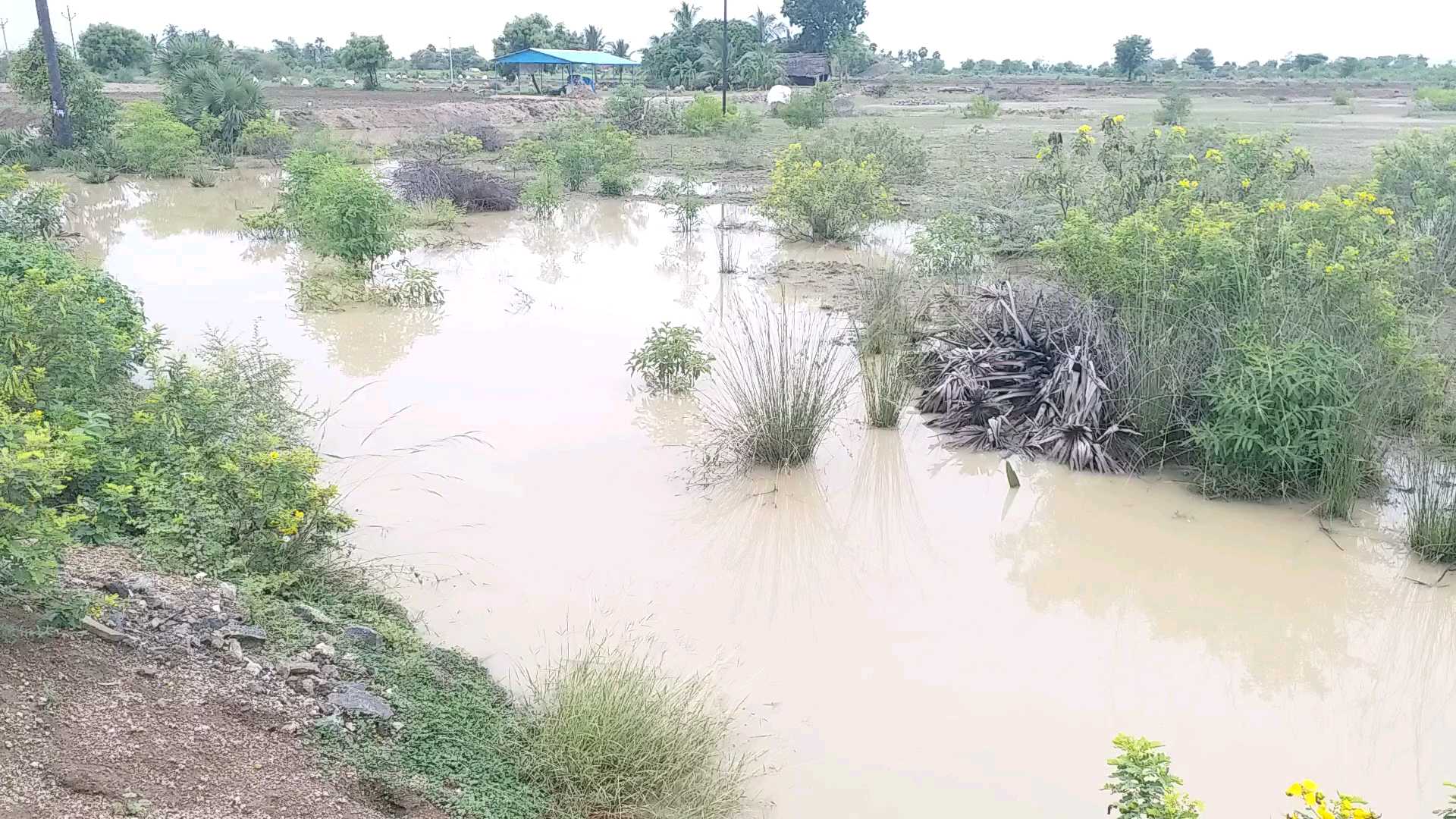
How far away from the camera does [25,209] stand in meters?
11.3

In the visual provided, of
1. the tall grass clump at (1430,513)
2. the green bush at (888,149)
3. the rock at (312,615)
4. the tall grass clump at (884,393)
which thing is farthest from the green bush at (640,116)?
the rock at (312,615)

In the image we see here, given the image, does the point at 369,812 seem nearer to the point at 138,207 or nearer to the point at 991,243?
the point at 991,243

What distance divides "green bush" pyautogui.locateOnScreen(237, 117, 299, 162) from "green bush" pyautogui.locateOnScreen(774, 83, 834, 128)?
12488mm

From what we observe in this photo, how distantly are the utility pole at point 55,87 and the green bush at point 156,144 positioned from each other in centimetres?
128

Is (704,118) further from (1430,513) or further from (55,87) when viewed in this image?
(1430,513)

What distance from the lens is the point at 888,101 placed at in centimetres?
4366

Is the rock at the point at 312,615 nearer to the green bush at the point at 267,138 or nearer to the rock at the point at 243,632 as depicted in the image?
the rock at the point at 243,632

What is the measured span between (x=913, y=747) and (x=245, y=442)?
311cm

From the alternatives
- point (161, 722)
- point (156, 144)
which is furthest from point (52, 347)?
point (156, 144)

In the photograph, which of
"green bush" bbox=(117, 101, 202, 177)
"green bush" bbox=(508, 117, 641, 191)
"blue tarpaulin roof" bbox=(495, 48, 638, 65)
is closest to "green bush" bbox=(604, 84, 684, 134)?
"green bush" bbox=(508, 117, 641, 191)

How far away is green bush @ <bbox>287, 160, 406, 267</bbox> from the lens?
10250 mm

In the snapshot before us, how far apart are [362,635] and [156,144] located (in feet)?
61.3

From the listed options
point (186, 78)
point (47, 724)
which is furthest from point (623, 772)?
Answer: point (186, 78)

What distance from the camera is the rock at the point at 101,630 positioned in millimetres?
3273
